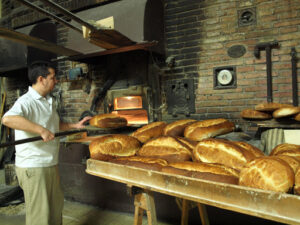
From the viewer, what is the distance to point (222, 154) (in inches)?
50.5

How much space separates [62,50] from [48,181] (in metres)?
2.01

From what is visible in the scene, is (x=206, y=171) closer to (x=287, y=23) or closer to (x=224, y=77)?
(x=224, y=77)

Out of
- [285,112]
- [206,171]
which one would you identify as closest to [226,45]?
[285,112]

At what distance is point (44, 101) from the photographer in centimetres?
219

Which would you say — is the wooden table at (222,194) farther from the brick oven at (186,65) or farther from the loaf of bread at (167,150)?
the brick oven at (186,65)

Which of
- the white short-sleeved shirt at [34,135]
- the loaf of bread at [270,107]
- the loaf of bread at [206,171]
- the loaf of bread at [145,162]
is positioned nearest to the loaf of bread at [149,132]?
the loaf of bread at [145,162]

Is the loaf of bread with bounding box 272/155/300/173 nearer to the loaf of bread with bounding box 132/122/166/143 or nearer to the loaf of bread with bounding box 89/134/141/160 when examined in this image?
the loaf of bread with bounding box 89/134/141/160

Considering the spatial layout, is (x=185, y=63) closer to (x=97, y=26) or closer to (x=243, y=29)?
(x=243, y=29)

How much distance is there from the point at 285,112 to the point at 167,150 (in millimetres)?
1134

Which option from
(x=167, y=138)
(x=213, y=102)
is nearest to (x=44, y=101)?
(x=167, y=138)

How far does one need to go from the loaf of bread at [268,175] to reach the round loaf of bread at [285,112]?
3.50 feet

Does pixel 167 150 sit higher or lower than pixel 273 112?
lower

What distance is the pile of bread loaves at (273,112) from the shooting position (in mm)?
1901

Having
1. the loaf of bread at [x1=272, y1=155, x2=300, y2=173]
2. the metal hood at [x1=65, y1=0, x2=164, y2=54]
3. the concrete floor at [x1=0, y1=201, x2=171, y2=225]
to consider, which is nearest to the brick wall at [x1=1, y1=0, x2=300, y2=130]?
the metal hood at [x1=65, y1=0, x2=164, y2=54]
